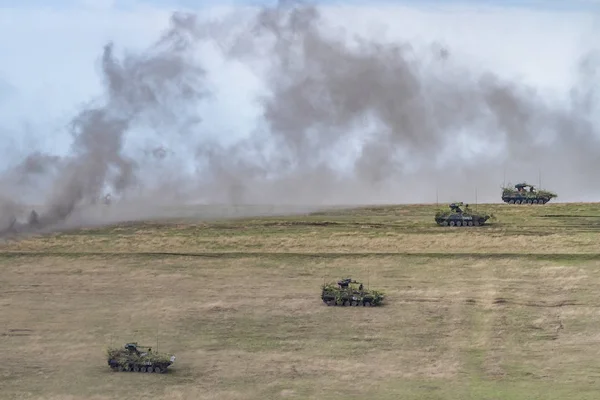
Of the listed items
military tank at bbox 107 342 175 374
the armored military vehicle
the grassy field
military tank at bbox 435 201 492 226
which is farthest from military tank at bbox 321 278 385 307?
the armored military vehicle

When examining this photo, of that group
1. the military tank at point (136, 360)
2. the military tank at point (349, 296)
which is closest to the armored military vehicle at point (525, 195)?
the military tank at point (349, 296)

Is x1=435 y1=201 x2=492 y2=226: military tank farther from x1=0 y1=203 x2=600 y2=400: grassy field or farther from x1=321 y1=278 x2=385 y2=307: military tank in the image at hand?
x1=321 y1=278 x2=385 y2=307: military tank

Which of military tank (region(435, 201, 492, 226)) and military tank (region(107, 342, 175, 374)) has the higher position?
military tank (region(435, 201, 492, 226))

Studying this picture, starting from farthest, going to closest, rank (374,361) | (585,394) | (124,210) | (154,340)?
(124,210) < (154,340) < (374,361) < (585,394)

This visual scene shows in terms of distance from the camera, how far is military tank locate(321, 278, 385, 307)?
2825 inches

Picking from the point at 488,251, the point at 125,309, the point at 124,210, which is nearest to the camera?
the point at 125,309

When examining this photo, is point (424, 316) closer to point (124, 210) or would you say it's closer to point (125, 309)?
point (125, 309)

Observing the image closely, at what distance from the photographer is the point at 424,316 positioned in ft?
228

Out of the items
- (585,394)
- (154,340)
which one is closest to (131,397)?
(154,340)

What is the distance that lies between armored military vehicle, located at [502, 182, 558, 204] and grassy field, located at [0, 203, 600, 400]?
1721 centimetres

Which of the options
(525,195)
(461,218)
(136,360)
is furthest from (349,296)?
(525,195)

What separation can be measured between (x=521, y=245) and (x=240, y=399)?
38.7m

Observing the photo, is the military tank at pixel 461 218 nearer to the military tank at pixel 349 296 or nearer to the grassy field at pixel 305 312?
the grassy field at pixel 305 312

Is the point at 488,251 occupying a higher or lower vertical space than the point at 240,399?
higher
